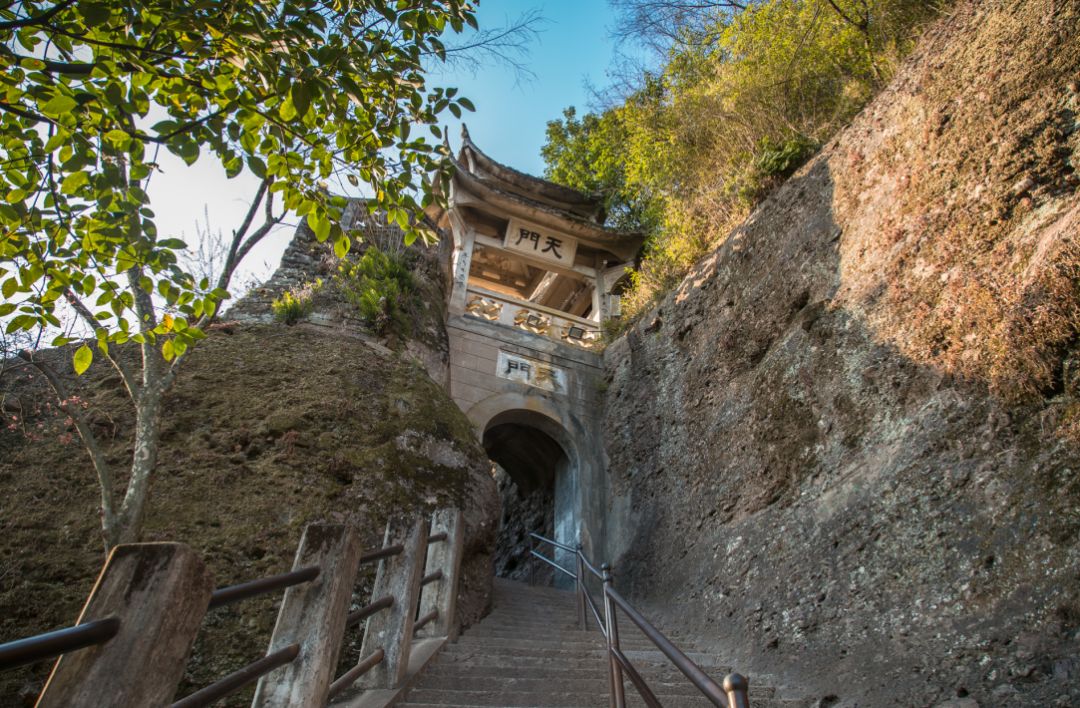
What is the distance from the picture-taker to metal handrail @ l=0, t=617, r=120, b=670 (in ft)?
3.86

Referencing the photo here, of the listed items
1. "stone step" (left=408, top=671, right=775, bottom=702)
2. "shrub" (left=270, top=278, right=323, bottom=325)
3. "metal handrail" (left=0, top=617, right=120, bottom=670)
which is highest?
"shrub" (left=270, top=278, right=323, bottom=325)

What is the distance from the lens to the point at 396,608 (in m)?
3.42

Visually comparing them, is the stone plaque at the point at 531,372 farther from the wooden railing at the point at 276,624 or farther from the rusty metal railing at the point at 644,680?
the rusty metal railing at the point at 644,680

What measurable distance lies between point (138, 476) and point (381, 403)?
2.72m

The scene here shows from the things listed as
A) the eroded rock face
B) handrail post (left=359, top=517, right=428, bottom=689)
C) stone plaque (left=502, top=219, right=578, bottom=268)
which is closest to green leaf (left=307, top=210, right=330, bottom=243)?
handrail post (left=359, top=517, right=428, bottom=689)

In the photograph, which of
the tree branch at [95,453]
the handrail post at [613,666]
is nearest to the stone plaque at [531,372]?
the tree branch at [95,453]

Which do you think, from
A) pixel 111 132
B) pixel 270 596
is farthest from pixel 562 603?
pixel 111 132

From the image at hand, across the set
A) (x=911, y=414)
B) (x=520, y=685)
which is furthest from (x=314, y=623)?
(x=911, y=414)

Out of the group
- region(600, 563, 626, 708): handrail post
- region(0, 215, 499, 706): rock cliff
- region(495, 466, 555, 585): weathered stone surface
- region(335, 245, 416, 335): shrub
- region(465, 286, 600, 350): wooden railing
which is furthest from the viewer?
region(465, 286, 600, 350): wooden railing

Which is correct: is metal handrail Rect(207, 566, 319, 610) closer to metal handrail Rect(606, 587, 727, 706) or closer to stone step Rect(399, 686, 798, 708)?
stone step Rect(399, 686, 798, 708)

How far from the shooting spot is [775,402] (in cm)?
595

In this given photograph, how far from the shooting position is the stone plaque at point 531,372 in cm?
996

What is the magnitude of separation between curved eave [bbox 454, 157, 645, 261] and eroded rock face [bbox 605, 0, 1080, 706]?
5491mm

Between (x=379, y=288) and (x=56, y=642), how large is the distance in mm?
7668
